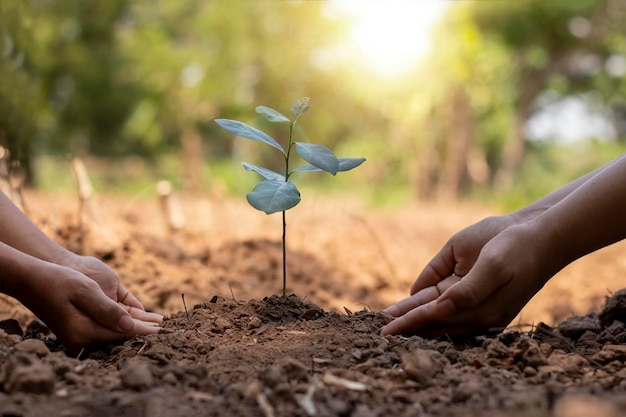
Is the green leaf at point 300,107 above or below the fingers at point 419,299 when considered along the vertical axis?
above

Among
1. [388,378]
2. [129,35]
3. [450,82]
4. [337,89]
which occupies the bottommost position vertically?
[388,378]

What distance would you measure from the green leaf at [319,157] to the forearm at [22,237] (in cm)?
83

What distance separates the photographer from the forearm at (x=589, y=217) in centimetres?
161

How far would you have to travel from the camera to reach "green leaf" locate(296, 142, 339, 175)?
1558 millimetres

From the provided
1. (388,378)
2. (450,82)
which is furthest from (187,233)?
(450,82)

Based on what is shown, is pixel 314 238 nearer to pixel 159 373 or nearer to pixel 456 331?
pixel 456 331

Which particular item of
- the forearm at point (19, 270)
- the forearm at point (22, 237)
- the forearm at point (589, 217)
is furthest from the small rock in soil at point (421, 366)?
the forearm at point (22, 237)

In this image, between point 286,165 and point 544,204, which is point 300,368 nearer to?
point 286,165

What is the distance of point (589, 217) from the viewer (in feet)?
5.36

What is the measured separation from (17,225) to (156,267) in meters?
1.01

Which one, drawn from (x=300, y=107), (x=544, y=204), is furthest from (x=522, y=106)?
(x=300, y=107)

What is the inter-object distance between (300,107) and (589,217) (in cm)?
80

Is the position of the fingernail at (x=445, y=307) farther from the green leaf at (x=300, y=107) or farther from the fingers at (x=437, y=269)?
the green leaf at (x=300, y=107)

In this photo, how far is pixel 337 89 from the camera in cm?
1394
